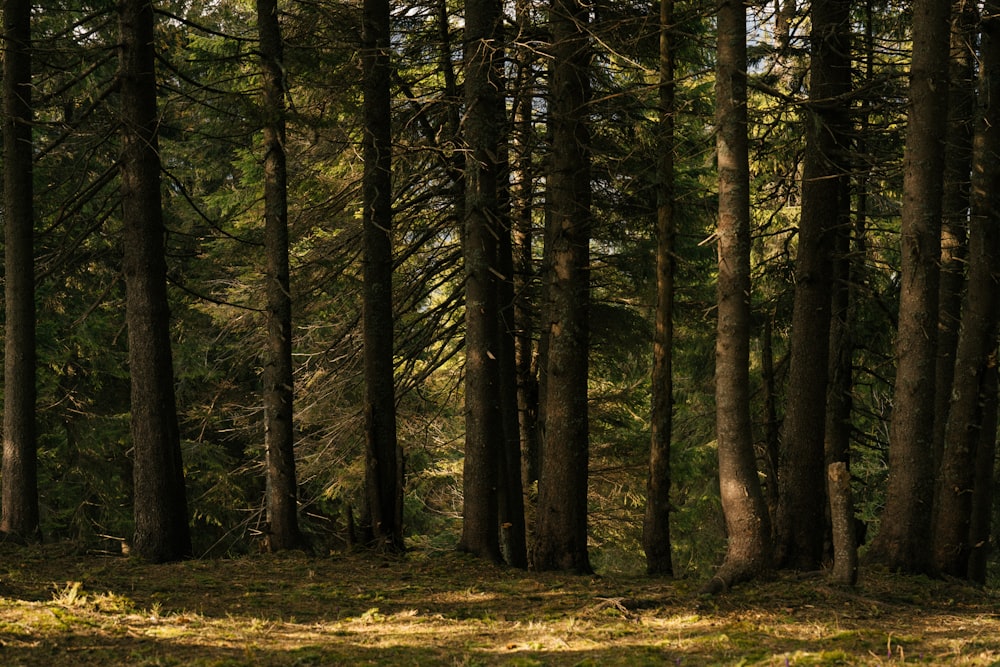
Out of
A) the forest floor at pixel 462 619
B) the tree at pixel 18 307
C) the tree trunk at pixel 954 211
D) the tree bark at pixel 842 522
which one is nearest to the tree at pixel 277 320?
Answer: the forest floor at pixel 462 619

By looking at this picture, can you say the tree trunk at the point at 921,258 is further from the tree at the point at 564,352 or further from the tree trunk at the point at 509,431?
the tree trunk at the point at 509,431

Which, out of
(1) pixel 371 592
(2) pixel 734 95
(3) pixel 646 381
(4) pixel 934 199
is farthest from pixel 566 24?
(3) pixel 646 381

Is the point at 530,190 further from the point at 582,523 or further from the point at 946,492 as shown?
the point at 946,492

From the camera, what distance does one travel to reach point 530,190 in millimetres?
15195

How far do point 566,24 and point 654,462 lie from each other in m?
5.86

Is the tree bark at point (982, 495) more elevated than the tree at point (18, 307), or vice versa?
the tree at point (18, 307)

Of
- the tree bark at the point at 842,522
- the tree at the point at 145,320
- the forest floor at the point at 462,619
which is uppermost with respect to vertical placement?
the tree at the point at 145,320

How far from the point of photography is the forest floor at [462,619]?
6.19 meters

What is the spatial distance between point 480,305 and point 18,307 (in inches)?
257

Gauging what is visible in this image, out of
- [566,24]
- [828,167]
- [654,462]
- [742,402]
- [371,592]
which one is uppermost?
[566,24]

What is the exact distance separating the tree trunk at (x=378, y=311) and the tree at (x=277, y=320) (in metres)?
1.17

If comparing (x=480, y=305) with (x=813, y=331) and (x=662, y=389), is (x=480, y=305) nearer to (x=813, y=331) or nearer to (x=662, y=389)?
(x=662, y=389)

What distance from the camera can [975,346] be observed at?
39.8 ft

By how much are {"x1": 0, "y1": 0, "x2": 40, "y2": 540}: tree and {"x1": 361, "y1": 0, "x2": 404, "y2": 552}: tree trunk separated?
4.70 meters
